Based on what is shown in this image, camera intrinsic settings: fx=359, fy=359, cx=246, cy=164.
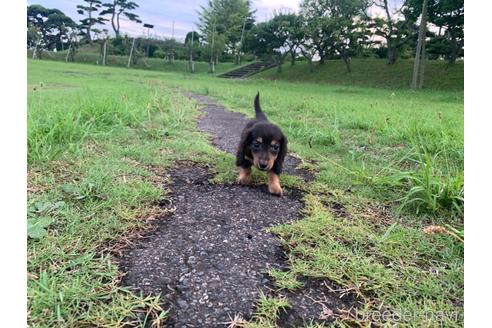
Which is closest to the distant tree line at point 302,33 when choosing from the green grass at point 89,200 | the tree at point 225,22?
the tree at point 225,22

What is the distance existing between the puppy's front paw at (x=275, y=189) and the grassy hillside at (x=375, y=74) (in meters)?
14.6

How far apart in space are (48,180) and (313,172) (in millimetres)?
2117

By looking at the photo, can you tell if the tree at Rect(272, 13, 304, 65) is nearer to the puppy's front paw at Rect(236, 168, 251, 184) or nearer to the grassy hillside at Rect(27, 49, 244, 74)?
the grassy hillside at Rect(27, 49, 244, 74)

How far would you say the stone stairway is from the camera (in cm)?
3011

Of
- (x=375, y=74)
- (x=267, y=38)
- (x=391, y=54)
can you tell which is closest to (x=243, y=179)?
(x=375, y=74)

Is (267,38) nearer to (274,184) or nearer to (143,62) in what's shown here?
(143,62)

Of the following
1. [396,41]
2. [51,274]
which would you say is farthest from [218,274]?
[396,41]

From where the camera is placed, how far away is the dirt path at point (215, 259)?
132cm

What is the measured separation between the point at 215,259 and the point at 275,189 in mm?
1102

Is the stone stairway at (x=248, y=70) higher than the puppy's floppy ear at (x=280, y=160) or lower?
higher

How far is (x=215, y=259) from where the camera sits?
1.61 meters

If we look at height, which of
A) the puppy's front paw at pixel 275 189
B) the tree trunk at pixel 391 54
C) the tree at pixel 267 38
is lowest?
the puppy's front paw at pixel 275 189

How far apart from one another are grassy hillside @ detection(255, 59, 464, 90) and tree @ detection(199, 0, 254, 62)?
473 cm

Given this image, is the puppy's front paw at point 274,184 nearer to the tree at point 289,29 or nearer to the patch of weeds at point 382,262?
the patch of weeds at point 382,262
